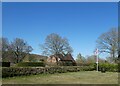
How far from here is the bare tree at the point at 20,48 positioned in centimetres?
6325

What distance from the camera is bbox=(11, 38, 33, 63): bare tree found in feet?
208

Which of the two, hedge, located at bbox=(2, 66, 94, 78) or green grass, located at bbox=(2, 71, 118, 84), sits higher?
hedge, located at bbox=(2, 66, 94, 78)

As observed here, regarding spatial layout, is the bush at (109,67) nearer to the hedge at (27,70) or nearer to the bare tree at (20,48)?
the hedge at (27,70)

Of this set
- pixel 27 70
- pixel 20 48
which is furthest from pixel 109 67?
pixel 20 48

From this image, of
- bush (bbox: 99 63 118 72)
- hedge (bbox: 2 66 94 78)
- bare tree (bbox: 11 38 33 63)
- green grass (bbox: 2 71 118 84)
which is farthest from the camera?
bare tree (bbox: 11 38 33 63)

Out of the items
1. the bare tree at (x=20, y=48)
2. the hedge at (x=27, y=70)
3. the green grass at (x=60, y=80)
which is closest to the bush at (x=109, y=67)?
the hedge at (x=27, y=70)

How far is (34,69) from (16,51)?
4089cm

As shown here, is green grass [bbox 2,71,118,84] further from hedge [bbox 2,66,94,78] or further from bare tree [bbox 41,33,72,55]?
bare tree [bbox 41,33,72,55]

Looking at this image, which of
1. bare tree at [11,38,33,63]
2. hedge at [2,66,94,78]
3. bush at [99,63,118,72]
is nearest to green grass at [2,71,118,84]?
hedge at [2,66,94,78]

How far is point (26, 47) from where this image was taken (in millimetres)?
→ 65188

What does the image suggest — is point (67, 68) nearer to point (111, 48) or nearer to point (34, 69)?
point (34, 69)

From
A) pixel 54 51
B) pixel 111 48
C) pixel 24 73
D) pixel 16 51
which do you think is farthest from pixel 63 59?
pixel 24 73

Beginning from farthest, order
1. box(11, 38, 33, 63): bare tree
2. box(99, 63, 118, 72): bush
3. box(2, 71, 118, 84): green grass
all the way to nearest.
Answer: box(11, 38, 33, 63): bare tree < box(99, 63, 118, 72): bush < box(2, 71, 118, 84): green grass

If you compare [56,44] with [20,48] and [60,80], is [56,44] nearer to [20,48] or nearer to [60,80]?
[20,48]
